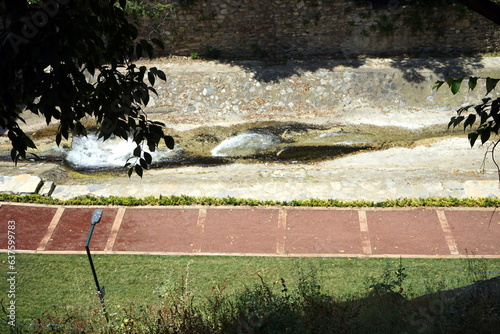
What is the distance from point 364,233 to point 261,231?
6.43 feet

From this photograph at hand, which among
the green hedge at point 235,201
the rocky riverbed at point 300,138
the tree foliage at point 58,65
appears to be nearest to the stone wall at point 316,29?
the rocky riverbed at point 300,138

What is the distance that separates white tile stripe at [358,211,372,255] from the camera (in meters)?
9.64

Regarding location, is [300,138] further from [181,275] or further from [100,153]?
[181,275]

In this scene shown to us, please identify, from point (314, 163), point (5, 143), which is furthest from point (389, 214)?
point (5, 143)

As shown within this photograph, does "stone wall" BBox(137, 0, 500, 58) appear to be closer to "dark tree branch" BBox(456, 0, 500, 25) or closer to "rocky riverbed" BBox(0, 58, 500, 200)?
"rocky riverbed" BBox(0, 58, 500, 200)

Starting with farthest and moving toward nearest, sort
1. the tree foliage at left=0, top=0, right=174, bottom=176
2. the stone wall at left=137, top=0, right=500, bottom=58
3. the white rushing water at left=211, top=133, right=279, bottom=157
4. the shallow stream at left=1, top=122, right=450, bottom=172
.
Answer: the stone wall at left=137, top=0, right=500, bottom=58, the white rushing water at left=211, top=133, right=279, bottom=157, the shallow stream at left=1, top=122, right=450, bottom=172, the tree foliage at left=0, top=0, right=174, bottom=176

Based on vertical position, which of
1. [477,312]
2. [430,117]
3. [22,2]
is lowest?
[430,117]

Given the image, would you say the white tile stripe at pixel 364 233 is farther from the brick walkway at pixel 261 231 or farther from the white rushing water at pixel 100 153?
the white rushing water at pixel 100 153

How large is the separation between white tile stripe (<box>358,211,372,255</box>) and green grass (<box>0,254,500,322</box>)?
1.13 ft

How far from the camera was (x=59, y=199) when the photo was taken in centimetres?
1151

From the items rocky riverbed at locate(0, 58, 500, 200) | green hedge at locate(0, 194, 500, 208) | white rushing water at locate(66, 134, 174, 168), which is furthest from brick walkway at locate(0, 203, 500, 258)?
white rushing water at locate(66, 134, 174, 168)

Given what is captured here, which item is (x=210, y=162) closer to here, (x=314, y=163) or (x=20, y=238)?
(x=314, y=163)

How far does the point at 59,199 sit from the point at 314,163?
6270 millimetres

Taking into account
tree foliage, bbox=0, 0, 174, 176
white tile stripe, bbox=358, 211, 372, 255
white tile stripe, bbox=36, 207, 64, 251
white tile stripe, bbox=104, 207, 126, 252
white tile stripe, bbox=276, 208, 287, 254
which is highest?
tree foliage, bbox=0, 0, 174, 176
